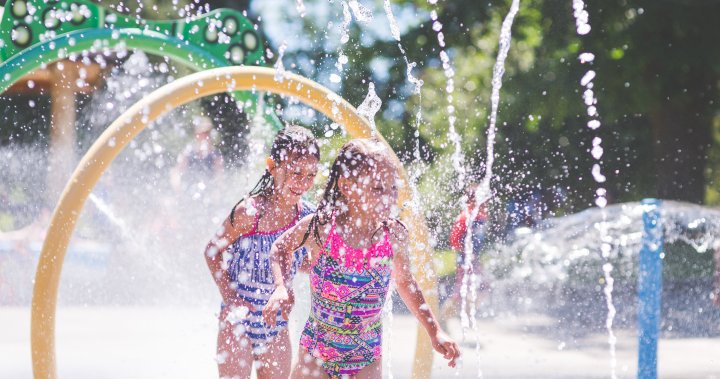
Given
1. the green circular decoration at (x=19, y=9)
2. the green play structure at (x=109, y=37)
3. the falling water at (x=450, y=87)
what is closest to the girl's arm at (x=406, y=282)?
the green play structure at (x=109, y=37)

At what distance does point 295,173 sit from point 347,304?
67 cm

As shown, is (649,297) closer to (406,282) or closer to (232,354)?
(406,282)

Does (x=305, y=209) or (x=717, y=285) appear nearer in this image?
(x=305, y=209)

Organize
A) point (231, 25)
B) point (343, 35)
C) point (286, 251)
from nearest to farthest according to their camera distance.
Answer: point (286, 251) < point (231, 25) < point (343, 35)

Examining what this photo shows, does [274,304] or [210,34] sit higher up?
[210,34]

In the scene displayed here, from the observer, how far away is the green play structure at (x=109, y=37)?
15.3 feet

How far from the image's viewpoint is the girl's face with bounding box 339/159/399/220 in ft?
9.98

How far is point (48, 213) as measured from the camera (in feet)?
26.5

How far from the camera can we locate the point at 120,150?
3754 millimetres

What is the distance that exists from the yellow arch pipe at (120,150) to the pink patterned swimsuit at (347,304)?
0.87 m

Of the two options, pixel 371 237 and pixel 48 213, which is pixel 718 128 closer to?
pixel 48 213

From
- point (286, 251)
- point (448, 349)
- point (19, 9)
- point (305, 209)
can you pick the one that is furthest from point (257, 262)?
point (19, 9)

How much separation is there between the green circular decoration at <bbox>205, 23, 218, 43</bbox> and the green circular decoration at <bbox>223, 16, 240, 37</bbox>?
130mm

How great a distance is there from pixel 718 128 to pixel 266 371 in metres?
13.2
